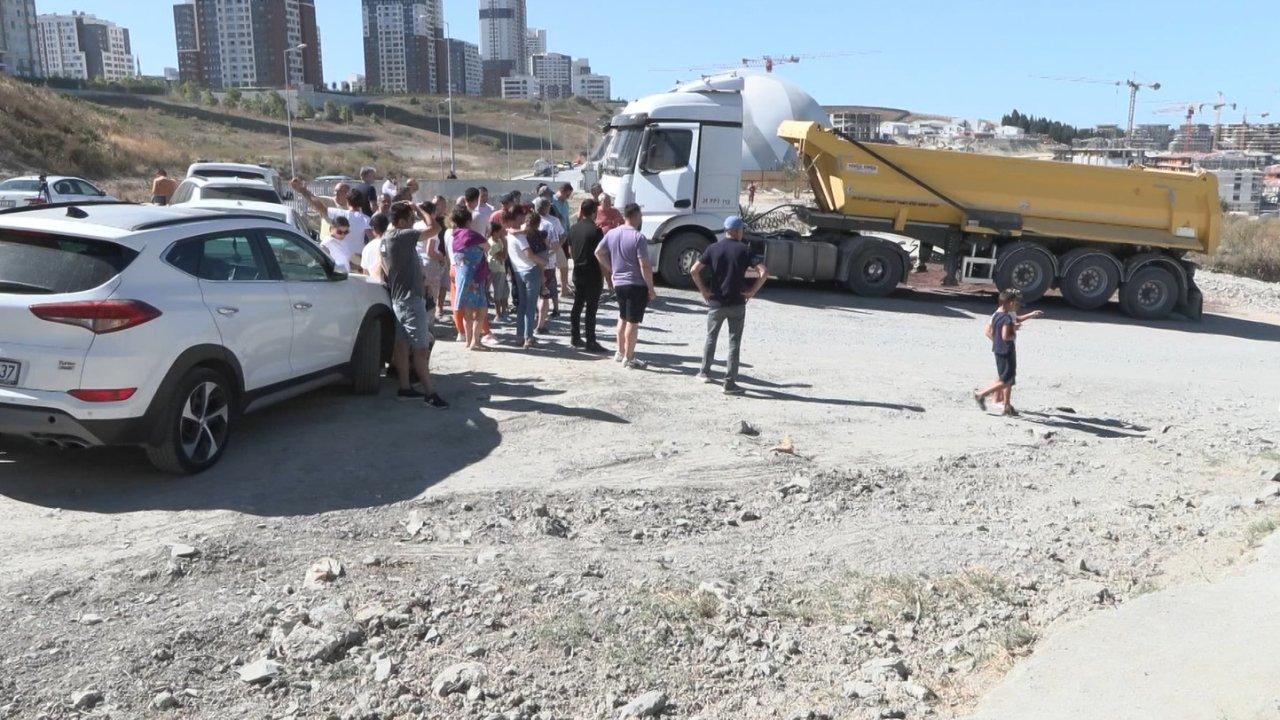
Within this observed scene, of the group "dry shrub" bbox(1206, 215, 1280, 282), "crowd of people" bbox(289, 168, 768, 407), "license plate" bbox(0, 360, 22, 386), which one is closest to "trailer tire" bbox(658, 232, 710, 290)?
"crowd of people" bbox(289, 168, 768, 407)

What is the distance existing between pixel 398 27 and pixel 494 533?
659 ft

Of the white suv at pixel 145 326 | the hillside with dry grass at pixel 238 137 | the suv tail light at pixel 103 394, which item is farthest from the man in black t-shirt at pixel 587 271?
the hillside with dry grass at pixel 238 137

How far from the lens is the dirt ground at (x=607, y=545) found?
4.57 meters

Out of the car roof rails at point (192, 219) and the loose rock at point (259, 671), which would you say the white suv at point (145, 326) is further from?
the loose rock at point (259, 671)

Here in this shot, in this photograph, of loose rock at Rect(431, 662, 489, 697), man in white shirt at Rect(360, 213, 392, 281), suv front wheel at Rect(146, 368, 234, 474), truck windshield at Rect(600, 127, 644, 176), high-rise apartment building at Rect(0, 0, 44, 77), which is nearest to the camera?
loose rock at Rect(431, 662, 489, 697)

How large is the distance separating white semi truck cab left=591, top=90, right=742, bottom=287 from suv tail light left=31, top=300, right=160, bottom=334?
1134 cm

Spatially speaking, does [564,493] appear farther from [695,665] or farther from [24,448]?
[24,448]

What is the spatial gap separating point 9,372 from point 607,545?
3.58 meters

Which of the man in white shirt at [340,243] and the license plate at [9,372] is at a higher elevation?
the man in white shirt at [340,243]

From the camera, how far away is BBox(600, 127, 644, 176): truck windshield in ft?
56.8

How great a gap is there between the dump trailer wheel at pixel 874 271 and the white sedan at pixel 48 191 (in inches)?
620

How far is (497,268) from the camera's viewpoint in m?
12.6

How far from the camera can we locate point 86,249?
6352 millimetres

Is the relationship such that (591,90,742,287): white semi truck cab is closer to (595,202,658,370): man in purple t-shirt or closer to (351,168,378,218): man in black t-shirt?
(351,168,378,218): man in black t-shirt
